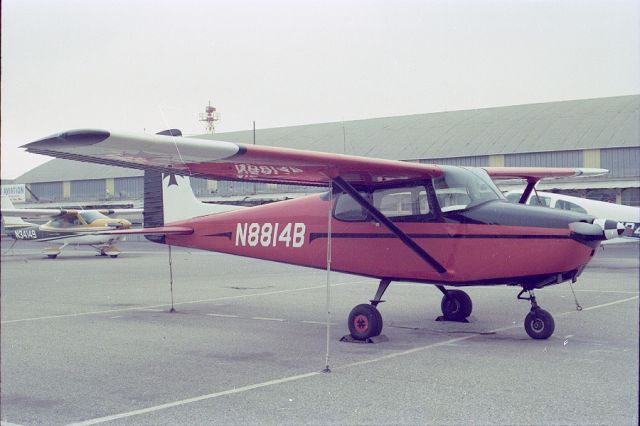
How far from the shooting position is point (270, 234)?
1052 centimetres

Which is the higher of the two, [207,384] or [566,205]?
[566,205]

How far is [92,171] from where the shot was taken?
1598 inches

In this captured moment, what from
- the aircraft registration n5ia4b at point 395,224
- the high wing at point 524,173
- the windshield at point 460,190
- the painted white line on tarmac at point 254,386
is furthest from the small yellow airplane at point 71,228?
the painted white line on tarmac at point 254,386

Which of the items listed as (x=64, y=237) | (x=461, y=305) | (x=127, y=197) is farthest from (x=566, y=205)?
(x=127, y=197)

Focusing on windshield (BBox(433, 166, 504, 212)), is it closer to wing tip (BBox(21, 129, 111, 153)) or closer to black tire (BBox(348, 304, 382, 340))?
black tire (BBox(348, 304, 382, 340))

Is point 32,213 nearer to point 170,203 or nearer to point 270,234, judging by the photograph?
point 170,203

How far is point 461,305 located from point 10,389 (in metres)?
6.44

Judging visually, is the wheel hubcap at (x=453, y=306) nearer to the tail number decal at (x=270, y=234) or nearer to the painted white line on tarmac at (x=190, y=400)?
the tail number decal at (x=270, y=234)

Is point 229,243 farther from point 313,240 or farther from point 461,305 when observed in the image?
point 461,305

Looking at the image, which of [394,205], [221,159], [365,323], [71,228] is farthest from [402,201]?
[71,228]

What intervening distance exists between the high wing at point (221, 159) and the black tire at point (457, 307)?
2400 millimetres

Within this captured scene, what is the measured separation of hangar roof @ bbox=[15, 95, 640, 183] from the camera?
33.3 metres

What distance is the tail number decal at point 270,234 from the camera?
10234 mm

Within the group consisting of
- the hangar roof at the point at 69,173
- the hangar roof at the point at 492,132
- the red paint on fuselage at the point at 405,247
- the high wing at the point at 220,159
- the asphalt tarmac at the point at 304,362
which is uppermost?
the hangar roof at the point at 492,132
